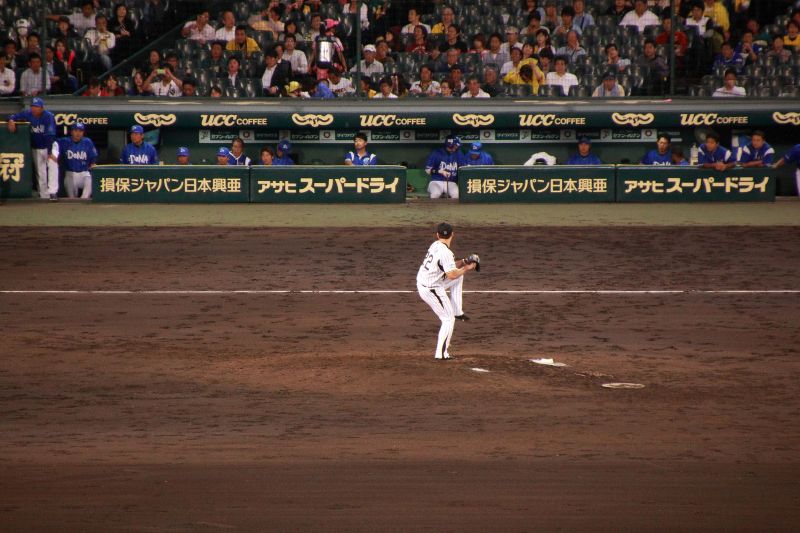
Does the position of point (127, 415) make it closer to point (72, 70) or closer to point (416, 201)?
point (416, 201)

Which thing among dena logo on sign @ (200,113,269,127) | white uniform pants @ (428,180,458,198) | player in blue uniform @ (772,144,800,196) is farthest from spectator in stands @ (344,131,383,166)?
player in blue uniform @ (772,144,800,196)

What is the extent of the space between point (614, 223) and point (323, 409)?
12.4 meters

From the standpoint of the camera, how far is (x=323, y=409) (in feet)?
32.7

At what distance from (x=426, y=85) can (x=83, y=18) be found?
7.71 meters

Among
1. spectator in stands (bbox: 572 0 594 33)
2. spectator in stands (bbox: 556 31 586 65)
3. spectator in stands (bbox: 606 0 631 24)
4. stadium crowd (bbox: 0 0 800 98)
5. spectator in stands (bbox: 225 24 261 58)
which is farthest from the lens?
spectator in stands (bbox: 606 0 631 24)

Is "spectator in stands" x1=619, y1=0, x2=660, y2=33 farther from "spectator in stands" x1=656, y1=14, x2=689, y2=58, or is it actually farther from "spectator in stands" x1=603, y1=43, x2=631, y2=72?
"spectator in stands" x1=603, y1=43, x2=631, y2=72

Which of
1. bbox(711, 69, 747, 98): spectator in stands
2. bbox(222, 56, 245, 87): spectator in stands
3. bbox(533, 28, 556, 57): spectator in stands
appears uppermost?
bbox(533, 28, 556, 57): spectator in stands

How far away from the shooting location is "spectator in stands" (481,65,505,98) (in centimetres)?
2458

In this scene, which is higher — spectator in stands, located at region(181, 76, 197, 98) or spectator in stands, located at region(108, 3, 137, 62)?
spectator in stands, located at region(108, 3, 137, 62)

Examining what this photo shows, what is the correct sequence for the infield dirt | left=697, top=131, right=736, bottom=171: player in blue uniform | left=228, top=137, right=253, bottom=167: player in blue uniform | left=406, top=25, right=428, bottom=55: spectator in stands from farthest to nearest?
left=406, top=25, right=428, bottom=55: spectator in stands, left=228, top=137, right=253, bottom=167: player in blue uniform, left=697, top=131, right=736, bottom=171: player in blue uniform, the infield dirt

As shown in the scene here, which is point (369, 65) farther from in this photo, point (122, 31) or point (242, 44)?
point (122, 31)

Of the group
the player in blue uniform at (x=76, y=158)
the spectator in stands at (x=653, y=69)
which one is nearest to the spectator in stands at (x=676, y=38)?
the spectator in stands at (x=653, y=69)

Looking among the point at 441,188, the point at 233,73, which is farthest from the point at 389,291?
the point at 233,73

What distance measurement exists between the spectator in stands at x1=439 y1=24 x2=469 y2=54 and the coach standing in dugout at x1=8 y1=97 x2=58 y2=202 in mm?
8277
